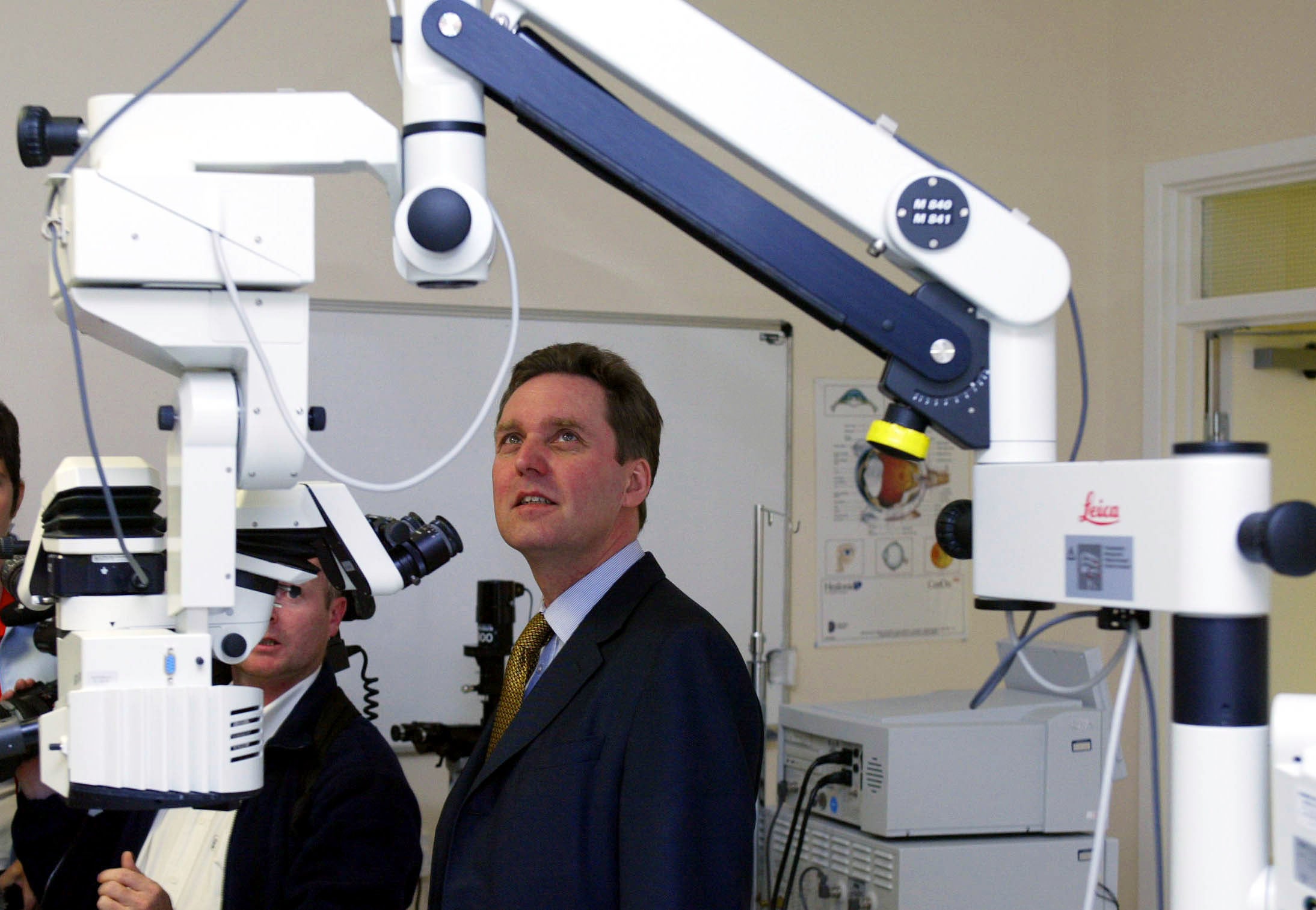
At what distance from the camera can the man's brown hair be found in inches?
71.4

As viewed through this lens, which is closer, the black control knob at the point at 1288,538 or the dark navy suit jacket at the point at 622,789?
the black control knob at the point at 1288,538

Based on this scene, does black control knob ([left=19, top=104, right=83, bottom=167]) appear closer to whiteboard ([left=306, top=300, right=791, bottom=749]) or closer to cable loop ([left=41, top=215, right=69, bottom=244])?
cable loop ([left=41, top=215, right=69, bottom=244])

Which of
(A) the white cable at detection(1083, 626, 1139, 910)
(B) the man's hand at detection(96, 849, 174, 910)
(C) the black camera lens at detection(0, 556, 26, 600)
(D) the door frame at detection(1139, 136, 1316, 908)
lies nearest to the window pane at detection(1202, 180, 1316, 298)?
(D) the door frame at detection(1139, 136, 1316, 908)

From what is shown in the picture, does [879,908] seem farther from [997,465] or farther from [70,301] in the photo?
[70,301]

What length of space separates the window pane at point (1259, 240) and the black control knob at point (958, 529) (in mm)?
3016

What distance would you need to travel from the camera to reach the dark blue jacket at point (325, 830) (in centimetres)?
177

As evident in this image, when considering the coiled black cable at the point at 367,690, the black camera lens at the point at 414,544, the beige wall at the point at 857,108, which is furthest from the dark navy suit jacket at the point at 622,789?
the beige wall at the point at 857,108

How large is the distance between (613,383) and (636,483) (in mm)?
141

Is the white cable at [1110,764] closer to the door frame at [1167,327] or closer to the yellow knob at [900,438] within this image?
the yellow knob at [900,438]

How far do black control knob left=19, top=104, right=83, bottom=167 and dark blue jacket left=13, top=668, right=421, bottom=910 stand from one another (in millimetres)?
1023

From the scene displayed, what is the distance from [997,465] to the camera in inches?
42.9

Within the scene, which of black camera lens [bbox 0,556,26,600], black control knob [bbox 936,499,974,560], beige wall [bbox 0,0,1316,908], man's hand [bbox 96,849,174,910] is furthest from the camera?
beige wall [bbox 0,0,1316,908]

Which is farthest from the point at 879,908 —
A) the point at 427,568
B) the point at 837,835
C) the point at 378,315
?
the point at 378,315

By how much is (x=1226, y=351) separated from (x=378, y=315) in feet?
8.04
